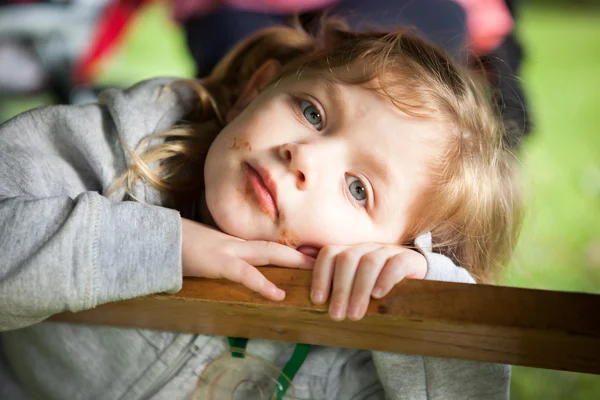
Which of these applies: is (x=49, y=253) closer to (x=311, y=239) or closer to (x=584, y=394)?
(x=311, y=239)

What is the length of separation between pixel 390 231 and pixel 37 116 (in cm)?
47

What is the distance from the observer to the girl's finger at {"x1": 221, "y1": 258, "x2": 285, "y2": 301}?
1.98ft

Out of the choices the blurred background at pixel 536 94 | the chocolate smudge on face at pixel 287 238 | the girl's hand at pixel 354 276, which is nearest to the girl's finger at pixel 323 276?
the girl's hand at pixel 354 276

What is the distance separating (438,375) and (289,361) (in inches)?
6.6

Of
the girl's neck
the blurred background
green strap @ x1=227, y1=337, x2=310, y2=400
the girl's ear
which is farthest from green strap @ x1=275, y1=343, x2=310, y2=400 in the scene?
the blurred background

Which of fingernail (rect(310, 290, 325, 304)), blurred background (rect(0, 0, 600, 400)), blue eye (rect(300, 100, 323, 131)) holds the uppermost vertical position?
blue eye (rect(300, 100, 323, 131))

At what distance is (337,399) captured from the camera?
34.2 inches

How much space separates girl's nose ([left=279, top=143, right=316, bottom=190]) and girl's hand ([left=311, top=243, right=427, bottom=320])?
103mm

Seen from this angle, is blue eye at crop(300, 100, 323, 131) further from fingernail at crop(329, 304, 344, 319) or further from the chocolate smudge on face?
fingernail at crop(329, 304, 344, 319)

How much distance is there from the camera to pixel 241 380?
31.0 inches

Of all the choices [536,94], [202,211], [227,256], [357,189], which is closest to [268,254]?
[227,256]

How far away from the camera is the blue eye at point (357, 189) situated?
775 millimetres

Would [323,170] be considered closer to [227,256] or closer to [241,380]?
[227,256]

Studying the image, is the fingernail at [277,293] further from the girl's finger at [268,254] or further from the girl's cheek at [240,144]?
the girl's cheek at [240,144]
